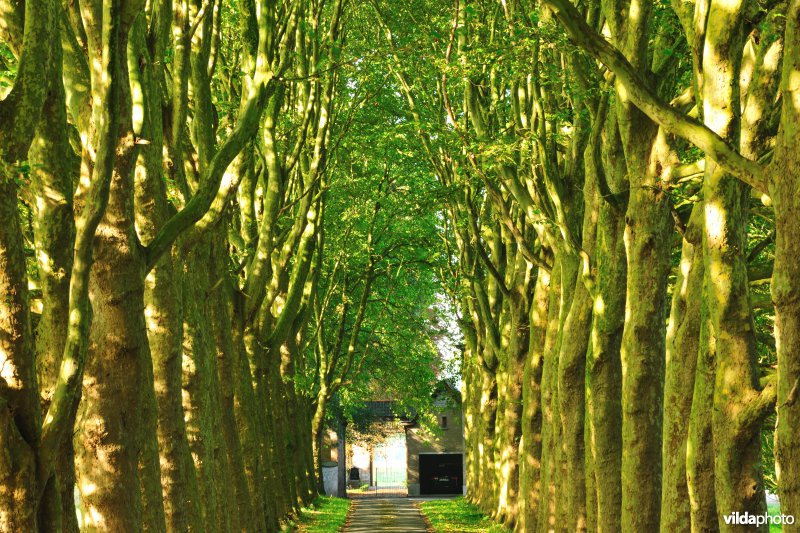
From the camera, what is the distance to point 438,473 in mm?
61000

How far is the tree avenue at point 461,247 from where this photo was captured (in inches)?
229

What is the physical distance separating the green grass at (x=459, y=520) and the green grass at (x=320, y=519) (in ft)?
7.98

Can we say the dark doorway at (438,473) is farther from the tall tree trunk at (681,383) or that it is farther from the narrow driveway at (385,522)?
the tall tree trunk at (681,383)

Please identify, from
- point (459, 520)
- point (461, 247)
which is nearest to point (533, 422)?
point (461, 247)

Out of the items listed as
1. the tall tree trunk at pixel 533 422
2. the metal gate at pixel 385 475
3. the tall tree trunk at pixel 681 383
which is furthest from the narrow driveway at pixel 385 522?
the metal gate at pixel 385 475

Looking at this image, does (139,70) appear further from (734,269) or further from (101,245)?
(734,269)

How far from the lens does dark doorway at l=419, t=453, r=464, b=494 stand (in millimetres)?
60972

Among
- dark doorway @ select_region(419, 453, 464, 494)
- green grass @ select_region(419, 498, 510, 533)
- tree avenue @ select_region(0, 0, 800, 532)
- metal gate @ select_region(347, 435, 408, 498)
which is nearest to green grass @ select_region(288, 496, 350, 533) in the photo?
tree avenue @ select_region(0, 0, 800, 532)

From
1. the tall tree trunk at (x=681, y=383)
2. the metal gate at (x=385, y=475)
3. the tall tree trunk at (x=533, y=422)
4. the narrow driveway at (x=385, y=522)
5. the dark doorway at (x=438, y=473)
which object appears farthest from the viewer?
the metal gate at (x=385, y=475)

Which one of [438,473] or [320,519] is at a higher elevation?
[320,519]

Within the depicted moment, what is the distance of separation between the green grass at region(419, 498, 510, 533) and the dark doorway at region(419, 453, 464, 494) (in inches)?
1096

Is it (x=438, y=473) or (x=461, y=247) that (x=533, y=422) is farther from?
(x=438, y=473)

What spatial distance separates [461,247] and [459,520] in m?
8.03

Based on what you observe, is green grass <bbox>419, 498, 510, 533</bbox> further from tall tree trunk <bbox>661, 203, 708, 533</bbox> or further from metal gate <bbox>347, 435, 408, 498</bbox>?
metal gate <bbox>347, 435, 408, 498</bbox>
